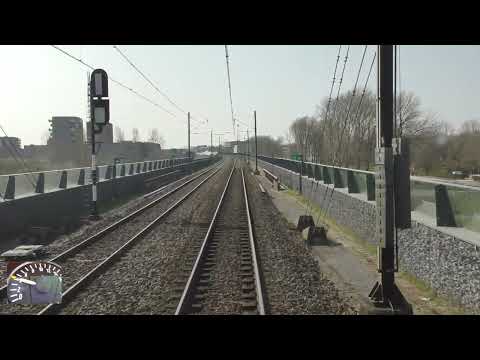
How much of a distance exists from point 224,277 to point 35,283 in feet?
17.8

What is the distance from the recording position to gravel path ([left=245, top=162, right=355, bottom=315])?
24.1 ft

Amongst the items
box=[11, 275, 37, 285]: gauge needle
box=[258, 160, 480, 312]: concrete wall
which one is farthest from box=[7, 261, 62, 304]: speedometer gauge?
box=[258, 160, 480, 312]: concrete wall

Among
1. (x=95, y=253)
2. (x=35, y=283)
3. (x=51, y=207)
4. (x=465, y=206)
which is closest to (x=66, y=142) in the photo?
(x=51, y=207)

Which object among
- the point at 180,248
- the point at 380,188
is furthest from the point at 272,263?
the point at 380,188

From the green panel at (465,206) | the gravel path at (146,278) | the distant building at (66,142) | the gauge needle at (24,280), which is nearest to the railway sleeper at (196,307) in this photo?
the gravel path at (146,278)

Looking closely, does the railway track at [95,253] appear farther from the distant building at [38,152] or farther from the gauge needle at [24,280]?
the distant building at [38,152]

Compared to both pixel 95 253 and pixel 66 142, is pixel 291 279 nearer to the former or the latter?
pixel 95 253

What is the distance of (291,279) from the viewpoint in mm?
9086

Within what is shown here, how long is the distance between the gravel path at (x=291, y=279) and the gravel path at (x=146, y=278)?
166cm

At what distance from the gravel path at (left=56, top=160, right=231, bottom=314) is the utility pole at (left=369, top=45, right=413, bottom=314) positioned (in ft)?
10.5
